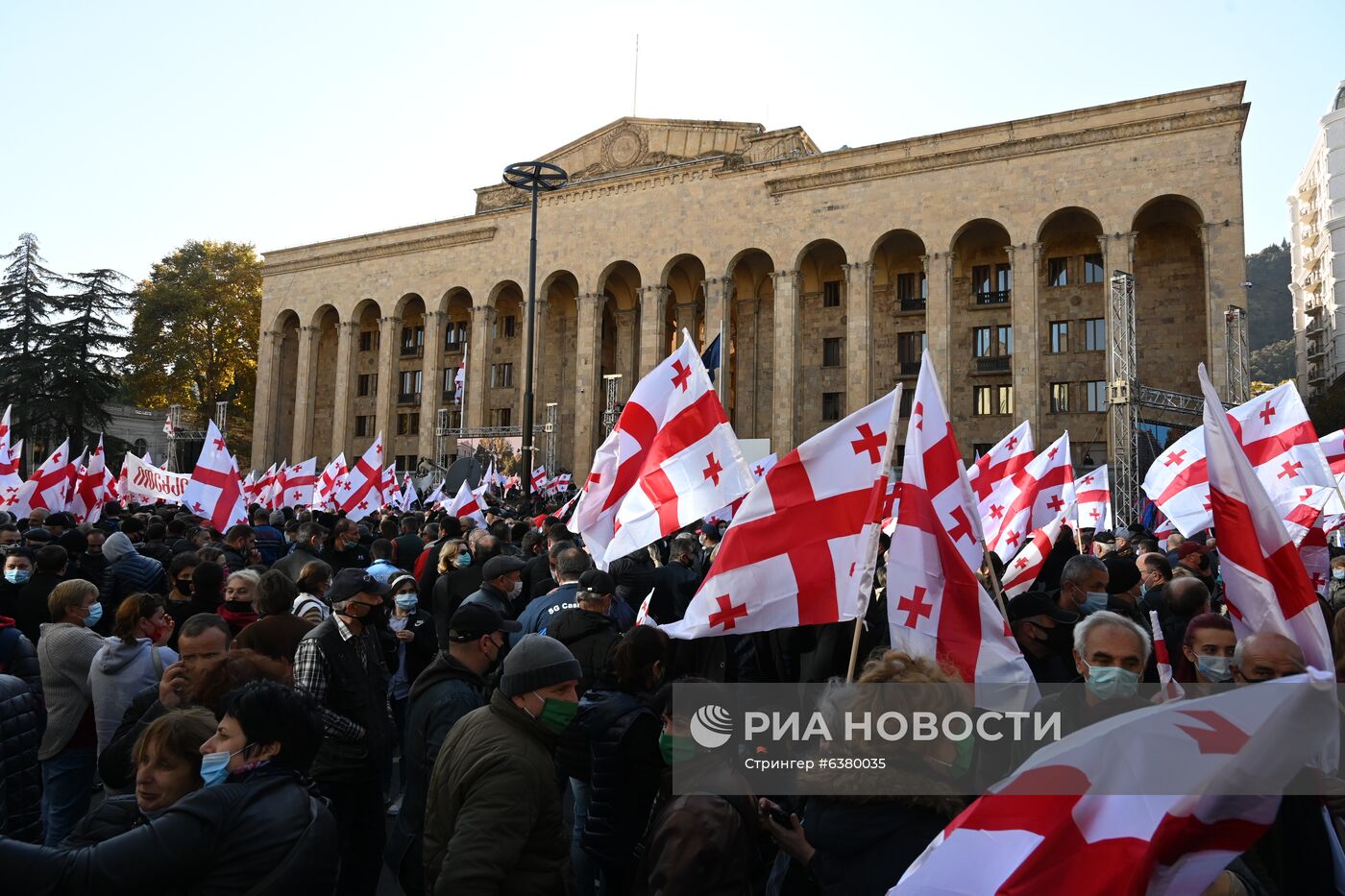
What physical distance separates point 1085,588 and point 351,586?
4600 mm

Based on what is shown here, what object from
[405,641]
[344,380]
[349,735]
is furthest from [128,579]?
[344,380]

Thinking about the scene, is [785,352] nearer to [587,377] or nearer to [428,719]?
[587,377]

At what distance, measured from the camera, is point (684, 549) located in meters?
8.65

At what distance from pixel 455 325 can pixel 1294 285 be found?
192 feet

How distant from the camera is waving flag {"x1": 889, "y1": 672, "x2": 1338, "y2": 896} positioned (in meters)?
1.83

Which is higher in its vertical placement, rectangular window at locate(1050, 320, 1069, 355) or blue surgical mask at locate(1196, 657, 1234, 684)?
rectangular window at locate(1050, 320, 1069, 355)

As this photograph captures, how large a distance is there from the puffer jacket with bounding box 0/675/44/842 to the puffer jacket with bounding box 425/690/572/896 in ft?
6.48

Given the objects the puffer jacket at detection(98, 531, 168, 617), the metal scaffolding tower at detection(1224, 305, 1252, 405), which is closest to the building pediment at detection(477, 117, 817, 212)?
the metal scaffolding tower at detection(1224, 305, 1252, 405)

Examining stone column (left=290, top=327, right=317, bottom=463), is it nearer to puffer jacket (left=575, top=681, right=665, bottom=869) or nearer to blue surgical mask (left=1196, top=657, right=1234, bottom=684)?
puffer jacket (left=575, top=681, right=665, bottom=869)

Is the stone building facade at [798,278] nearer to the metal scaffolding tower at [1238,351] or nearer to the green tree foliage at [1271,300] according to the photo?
the metal scaffolding tower at [1238,351]

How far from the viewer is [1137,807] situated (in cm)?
186

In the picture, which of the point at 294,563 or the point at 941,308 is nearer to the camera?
the point at 294,563

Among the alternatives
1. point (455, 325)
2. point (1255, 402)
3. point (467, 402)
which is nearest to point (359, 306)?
point (455, 325)

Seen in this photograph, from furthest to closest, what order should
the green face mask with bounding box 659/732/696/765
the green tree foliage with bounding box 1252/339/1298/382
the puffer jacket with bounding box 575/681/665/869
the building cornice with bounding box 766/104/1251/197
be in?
the green tree foliage with bounding box 1252/339/1298/382 < the building cornice with bounding box 766/104/1251/197 < the puffer jacket with bounding box 575/681/665/869 < the green face mask with bounding box 659/732/696/765
